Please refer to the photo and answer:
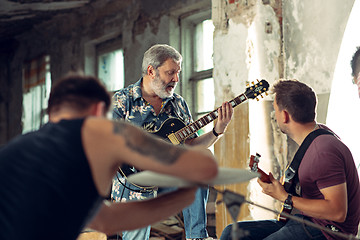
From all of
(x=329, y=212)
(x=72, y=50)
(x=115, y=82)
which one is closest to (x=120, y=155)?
(x=329, y=212)

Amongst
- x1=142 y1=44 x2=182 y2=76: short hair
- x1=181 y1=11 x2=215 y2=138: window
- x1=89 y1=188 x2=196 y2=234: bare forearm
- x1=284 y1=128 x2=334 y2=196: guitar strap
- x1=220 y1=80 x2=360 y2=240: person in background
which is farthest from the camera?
x1=181 y1=11 x2=215 y2=138: window

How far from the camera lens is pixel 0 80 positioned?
921 centimetres

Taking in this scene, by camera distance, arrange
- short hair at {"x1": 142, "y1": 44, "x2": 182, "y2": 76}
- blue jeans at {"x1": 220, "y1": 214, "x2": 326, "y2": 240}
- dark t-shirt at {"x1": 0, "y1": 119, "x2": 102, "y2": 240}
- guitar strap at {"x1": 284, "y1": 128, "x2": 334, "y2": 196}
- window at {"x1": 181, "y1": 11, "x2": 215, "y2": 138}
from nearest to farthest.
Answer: dark t-shirt at {"x1": 0, "y1": 119, "x2": 102, "y2": 240} → blue jeans at {"x1": 220, "y1": 214, "x2": 326, "y2": 240} → guitar strap at {"x1": 284, "y1": 128, "x2": 334, "y2": 196} → short hair at {"x1": 142, "y1": 44, "x2": 182, "y2": 76} → window at {"x1": 181, "y1": 11, "x2": 215, "y2": 138}

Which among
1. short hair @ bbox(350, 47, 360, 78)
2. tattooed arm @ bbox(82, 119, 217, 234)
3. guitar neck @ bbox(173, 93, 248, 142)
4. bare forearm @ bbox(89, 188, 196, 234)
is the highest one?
short hair @ bbox(350, 47, 360, 78)

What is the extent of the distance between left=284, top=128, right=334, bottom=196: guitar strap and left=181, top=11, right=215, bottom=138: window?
9.39 ft

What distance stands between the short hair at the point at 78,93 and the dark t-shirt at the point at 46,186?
0.09 meters

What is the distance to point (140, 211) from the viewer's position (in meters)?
1.51

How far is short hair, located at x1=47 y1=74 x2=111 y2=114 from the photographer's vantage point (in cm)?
129

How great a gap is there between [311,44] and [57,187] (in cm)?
286

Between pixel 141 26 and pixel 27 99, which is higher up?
pixel 141 26

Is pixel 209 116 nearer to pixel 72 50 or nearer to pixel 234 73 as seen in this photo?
pixel 234 73

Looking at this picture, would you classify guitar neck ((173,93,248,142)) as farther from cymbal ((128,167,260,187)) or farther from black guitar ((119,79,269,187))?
cymbal ((128,167,260,187))

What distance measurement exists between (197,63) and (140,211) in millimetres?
3895

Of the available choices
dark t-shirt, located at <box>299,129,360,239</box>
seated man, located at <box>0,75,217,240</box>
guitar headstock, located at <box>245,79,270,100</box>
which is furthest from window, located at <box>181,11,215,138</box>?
seated man, located at <box>0,75,217,240</box>
